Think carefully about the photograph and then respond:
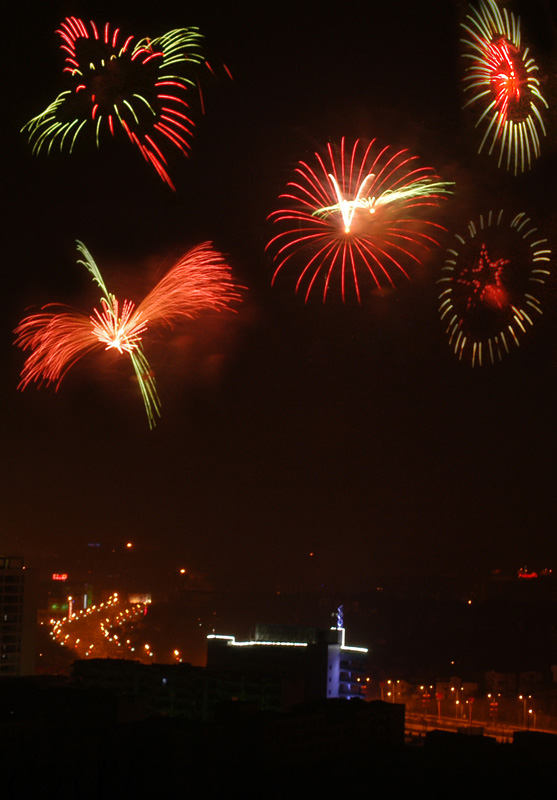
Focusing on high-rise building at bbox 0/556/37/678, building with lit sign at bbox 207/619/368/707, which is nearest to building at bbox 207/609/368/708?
building with lit sign at bbox 207/619/368/707

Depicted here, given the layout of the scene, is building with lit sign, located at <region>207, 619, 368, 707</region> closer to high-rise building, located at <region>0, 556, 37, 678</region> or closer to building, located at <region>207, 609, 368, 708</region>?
building, located at <region>207, 609, 368, 708</region>

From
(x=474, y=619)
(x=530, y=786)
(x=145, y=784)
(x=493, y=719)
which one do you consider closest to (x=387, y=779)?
(x=530, y=786)

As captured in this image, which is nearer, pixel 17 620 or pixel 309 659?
pixel 309 659

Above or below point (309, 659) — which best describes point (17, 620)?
above

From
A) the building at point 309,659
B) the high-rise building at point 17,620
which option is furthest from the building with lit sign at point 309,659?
the high-rise building at point 17,620

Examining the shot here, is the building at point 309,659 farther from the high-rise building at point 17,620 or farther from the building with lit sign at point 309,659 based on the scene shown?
the high-rise building at point 17,620

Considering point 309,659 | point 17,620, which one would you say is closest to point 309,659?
point 309,659

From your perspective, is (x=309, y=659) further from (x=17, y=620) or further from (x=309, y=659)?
(x=17, y=620)
